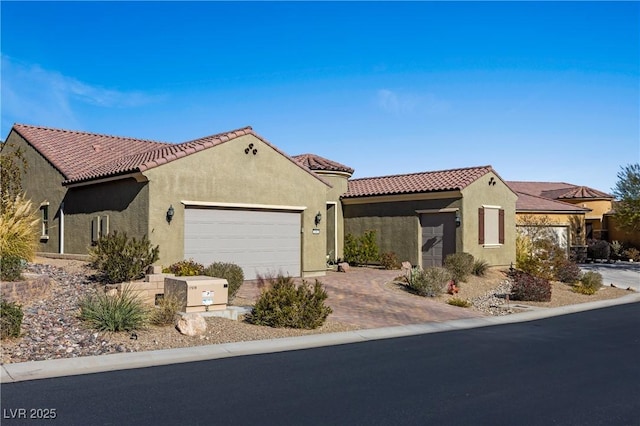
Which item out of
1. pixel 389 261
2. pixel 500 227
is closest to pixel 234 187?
pixel 389 261

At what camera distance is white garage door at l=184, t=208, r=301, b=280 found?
55.3 ft

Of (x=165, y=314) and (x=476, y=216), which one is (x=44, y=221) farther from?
(x=476, y=216)

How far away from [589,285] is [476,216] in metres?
4.74

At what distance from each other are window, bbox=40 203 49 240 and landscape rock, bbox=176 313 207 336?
12936 millimetres

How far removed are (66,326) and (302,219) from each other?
10350 mm

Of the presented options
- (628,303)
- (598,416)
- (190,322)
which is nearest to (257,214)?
(190,322)

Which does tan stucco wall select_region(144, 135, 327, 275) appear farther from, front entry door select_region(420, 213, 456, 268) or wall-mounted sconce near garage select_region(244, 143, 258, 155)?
front entry door select_region(420, 213, 456, 268)

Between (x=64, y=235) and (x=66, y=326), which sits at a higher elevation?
(x=64, y=235)

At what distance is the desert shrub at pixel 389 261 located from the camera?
75.0 ft

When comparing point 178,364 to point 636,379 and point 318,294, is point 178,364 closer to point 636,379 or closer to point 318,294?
point 318,294

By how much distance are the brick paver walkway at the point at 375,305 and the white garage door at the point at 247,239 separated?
1006 millimetres

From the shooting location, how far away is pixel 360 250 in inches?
958

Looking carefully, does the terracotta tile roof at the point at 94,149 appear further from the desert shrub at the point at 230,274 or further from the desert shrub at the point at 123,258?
the desert shrub at the point at 230,274

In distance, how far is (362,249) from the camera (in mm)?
24297
